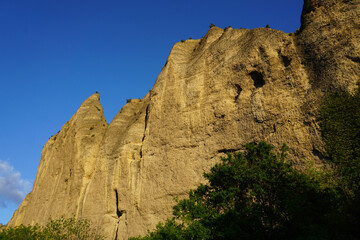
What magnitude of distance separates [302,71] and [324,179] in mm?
8601

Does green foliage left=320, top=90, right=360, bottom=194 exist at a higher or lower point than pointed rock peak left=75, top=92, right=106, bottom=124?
lower

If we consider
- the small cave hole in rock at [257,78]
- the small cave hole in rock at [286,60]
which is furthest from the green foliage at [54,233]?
the small cave hole in rock at [286,60]

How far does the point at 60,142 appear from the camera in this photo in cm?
4350

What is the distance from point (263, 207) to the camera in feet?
54.0

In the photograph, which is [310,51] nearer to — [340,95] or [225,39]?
[340,95]

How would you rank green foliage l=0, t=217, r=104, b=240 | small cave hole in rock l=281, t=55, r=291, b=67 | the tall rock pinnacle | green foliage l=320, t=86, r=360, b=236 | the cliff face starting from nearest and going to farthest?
green foliage l=320, t=86, r=360, b=236
the cliff face
small cave hole in rock l=281, t=55, r=291, b=67
green foliage l=0, t=217, r=104, b=240
the tall rock pinnacle

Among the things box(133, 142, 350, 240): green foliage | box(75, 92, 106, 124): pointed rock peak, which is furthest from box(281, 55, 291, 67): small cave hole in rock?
box(75, 92, 106, 124): pointed rock peak

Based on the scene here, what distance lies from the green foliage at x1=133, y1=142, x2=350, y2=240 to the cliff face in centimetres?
372

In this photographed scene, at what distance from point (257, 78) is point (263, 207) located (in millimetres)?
12251

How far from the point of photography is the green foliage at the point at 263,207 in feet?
47.2

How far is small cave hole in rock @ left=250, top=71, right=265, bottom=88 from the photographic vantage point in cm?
2528

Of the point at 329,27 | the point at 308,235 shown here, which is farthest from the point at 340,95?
the point at 308,235

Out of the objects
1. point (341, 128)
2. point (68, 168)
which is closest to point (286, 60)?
point (341, 128)

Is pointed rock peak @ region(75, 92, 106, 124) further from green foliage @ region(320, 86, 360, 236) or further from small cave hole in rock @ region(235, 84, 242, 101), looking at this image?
green foliage @ region(320, 86, 360, 236)
